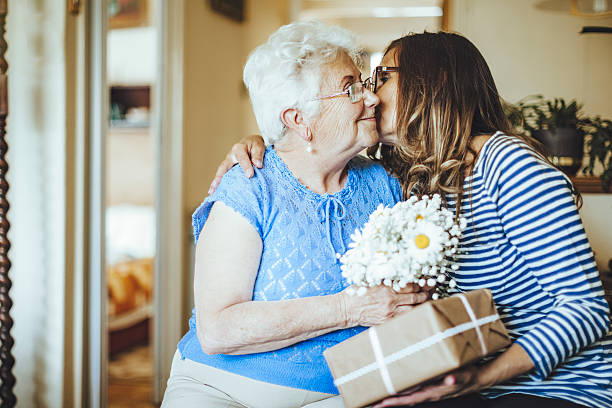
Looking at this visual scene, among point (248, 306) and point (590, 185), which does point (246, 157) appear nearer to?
point (248, 306)

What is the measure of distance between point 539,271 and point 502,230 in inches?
5.2

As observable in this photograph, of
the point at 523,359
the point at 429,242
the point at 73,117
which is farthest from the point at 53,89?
the point at 523,359

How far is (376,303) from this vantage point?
4.27 ft

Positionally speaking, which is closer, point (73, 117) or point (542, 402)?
point (542, 402)

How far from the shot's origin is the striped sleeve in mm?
1148

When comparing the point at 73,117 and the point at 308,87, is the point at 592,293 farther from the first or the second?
the point at 73,117

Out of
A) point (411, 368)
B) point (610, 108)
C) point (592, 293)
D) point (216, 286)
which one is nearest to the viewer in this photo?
point (411, 368)

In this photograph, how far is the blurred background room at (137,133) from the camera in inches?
79.7

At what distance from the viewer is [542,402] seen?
1.19 meters

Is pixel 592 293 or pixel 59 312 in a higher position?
pixel 592 293

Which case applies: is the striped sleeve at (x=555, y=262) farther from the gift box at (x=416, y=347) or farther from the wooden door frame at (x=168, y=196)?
the wooden door frame at (x=168, y=196)

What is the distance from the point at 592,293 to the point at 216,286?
34.3 inches

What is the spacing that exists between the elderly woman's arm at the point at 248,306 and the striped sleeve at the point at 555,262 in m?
0.29

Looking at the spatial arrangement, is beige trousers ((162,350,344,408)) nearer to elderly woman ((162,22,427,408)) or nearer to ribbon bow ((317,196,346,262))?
elderly woman ((162,22,427,408))
